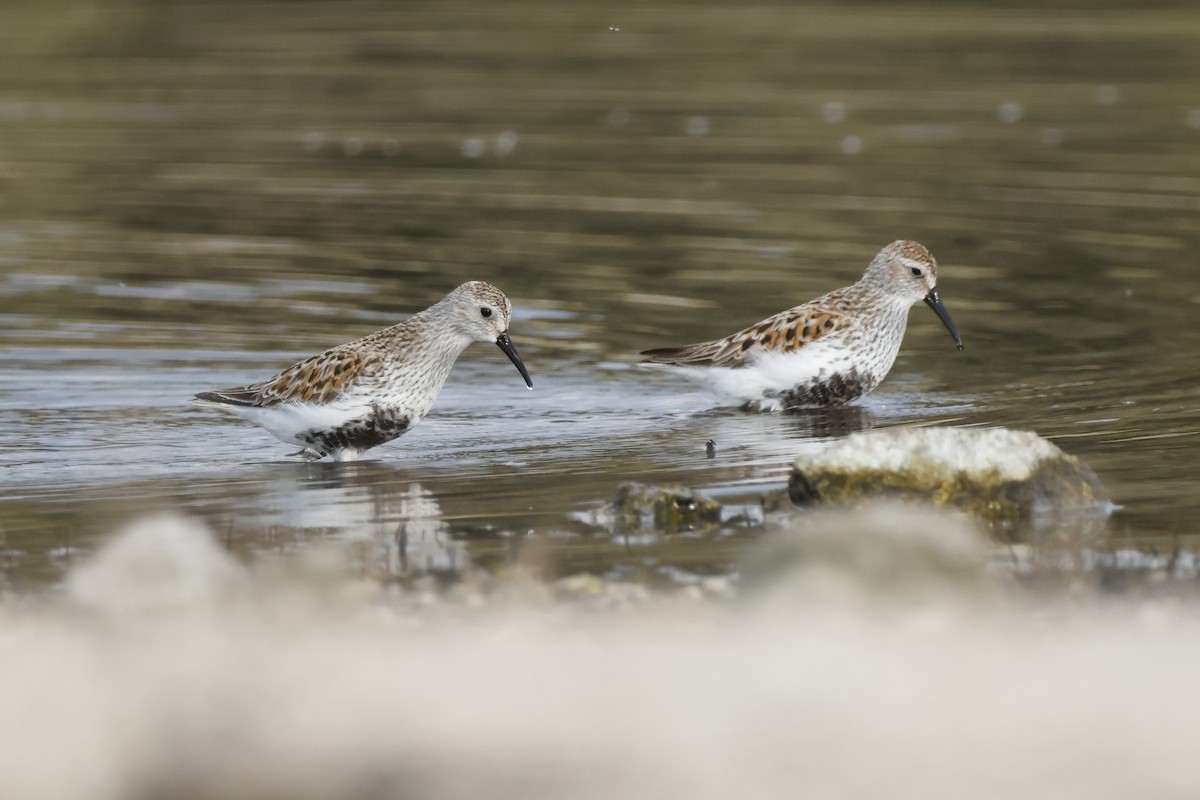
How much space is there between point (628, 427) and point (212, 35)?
2448 centimetres

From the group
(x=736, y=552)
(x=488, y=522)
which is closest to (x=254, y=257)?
(x=488, y=522)

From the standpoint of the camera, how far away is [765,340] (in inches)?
516

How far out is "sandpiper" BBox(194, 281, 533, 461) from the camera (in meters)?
11.6

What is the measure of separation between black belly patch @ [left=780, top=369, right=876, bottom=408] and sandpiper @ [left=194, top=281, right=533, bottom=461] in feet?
7.17

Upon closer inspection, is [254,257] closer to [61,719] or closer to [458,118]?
[458,118]

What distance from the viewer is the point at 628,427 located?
41.3ft

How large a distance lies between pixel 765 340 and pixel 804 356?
276mm

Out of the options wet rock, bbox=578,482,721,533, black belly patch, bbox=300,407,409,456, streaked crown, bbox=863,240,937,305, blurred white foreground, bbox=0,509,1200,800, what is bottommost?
blurred white foreground, bbox=0,509,1200,800

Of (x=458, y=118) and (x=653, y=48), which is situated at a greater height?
(x=653, y=48)

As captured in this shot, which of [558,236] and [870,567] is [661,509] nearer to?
[870,567]

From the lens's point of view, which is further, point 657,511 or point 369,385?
point 369,385

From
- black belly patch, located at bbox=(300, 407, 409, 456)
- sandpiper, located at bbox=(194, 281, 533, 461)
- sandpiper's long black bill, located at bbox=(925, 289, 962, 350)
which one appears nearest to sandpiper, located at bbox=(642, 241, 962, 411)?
sandpiper's long black bill, located at bbox=(925, 289, 962, 350)

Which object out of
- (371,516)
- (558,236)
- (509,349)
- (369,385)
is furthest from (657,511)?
(558,236)

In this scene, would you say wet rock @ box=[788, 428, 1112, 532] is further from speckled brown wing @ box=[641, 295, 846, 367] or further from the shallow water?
speckled brown wing @ box=[641, 295, 846, 367]
